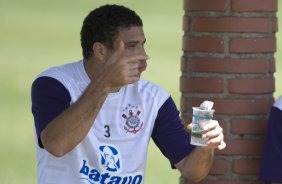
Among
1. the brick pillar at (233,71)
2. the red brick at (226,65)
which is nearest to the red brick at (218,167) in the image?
the brick pillar at (233,71)

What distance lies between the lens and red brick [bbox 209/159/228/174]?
14.1 ft

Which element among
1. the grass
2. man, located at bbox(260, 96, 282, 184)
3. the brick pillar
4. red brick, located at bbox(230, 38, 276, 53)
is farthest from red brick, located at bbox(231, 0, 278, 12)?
the grass

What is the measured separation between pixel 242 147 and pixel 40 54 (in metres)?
2.19

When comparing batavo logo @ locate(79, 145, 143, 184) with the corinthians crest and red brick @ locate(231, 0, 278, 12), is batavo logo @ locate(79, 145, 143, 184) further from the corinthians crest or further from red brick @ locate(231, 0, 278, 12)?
red brick @ locate(231, 0, 278, 12)

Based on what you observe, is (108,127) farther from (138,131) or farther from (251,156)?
(251,156)

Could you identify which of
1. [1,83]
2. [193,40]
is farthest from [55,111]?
[1,83]

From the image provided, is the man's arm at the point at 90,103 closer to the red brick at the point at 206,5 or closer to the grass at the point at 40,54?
the red brick at the point at 206,5

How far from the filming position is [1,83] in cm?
611

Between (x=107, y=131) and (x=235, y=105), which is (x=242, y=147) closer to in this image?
(x=235, y=105)

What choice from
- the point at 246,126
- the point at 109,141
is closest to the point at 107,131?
the point at 109,141

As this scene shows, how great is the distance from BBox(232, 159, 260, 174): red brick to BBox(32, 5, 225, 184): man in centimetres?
50

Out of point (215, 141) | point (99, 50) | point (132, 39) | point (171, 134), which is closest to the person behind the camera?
point (215, 141)

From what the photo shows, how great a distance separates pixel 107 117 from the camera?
3.76 meters

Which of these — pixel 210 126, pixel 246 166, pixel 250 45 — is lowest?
pixel 246 166
